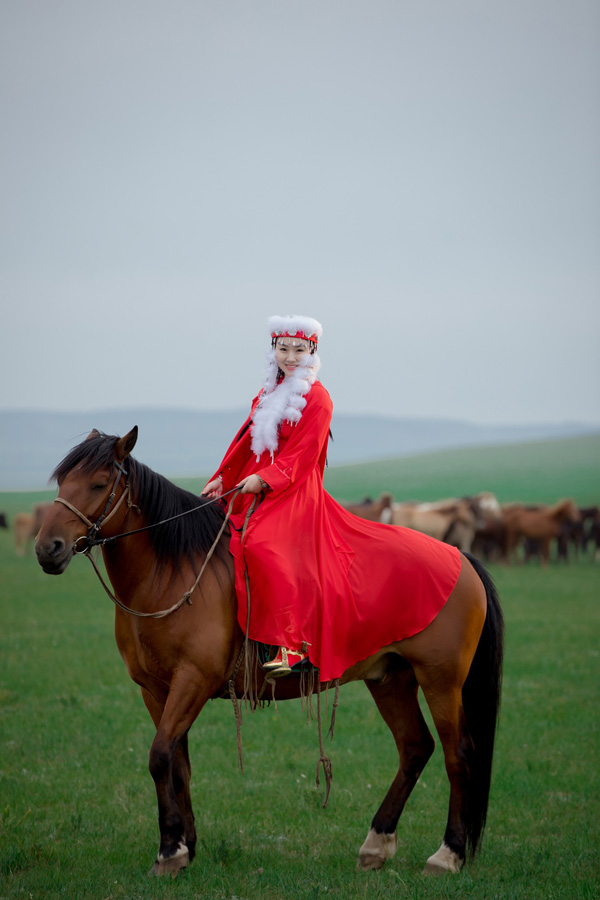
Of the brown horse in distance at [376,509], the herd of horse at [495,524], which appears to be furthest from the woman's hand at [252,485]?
the brown horse in distance at [376,509]

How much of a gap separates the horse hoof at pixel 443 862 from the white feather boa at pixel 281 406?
8.81 feet

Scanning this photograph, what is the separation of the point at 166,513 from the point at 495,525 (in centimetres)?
2167

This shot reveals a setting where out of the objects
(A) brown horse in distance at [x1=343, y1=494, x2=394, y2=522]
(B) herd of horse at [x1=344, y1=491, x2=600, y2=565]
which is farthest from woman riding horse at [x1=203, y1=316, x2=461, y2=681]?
(A) brown horse in distance at [x1=343, y1=494, x2=394, y2=522]

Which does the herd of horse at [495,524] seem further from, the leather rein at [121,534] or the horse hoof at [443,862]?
the leather rein at [121,534]

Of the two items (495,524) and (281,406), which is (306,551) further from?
(495,524)

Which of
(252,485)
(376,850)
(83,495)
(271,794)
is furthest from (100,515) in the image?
(271,794)

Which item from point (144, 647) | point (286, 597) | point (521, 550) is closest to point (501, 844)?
point (286, 597)

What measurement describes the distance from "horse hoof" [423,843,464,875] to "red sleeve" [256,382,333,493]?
2.46 m

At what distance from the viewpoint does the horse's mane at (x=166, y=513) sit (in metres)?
4.98

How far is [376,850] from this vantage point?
17.7 ft

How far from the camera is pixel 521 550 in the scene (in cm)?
3150

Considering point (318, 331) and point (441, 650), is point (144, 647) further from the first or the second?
point (318, 331)

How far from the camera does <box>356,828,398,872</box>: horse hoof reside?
17.7 ft

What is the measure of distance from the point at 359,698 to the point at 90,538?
20.4 feet
